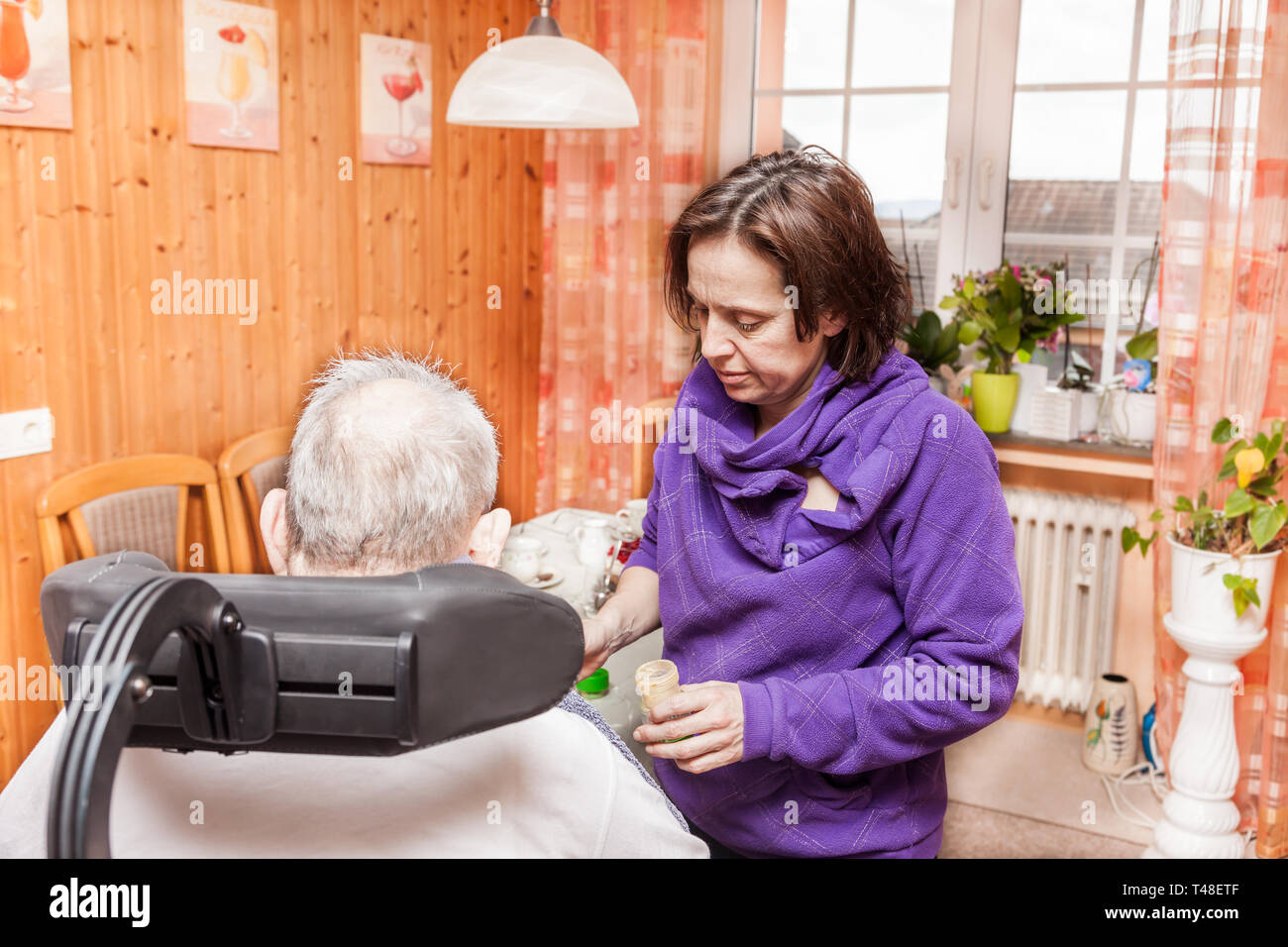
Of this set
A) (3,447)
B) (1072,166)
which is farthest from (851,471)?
(1072,166)

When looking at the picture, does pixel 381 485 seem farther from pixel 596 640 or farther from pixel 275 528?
pixel 596 640

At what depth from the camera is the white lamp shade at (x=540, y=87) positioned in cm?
229

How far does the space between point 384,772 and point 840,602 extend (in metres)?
0.54

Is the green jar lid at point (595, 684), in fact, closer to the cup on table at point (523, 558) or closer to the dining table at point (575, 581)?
the dining table at point (575, 581)

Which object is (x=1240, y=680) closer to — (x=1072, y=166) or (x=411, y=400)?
(x=1072, y=166)

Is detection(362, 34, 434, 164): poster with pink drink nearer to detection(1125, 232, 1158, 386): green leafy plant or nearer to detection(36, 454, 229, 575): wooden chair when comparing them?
detection(36, 454, 229, 575): wooden chair

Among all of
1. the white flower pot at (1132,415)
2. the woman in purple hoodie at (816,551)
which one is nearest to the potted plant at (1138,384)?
the white flower pot at (1132,415)

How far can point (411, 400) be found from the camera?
0.93 meters

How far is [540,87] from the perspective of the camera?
2293 mm

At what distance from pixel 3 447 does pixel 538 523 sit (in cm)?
123

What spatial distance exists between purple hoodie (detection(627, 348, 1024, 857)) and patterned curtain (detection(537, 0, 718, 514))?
6.94ft

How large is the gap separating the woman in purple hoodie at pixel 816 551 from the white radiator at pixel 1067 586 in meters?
2.07

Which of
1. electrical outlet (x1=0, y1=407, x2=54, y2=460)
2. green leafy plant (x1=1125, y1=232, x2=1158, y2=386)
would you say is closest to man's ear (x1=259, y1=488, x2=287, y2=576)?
electrical outlet (x1=0, y1=407, x2=54, y2=460)

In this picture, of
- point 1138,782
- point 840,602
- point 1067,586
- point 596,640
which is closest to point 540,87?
point 596,640
